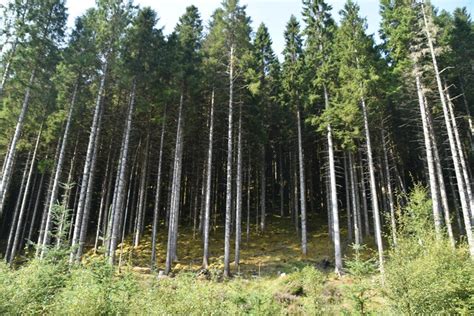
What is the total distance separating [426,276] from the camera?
8.65 m

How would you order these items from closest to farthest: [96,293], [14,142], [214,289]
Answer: [96,293] < [214,289] < [14,142]

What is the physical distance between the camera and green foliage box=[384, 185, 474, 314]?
28.3 feet

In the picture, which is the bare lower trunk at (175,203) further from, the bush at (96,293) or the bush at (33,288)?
the bush at (33,288)

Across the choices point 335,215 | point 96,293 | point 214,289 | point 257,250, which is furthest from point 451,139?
point 96,293

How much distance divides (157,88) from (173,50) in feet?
9.85

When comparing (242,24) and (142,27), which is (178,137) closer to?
(142,27)

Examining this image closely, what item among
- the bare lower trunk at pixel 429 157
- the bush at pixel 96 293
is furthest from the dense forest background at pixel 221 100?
the bush at pixel 96 293

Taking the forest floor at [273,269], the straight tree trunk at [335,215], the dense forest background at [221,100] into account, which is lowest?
the forest floor at [273,269]

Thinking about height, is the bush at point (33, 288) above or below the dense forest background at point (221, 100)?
below

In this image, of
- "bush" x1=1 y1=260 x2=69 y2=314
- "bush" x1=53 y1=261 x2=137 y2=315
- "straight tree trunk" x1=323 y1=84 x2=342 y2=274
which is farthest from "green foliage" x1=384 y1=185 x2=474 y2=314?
"bush" x1=1 y1=260 x2=69 y2=314

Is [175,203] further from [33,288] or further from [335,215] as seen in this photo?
[33,288]

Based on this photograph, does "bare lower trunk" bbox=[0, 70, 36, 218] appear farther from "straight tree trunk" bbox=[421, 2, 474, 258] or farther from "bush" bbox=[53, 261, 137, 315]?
"straight tree trunk" bbox=[421, 2, 474, 258]

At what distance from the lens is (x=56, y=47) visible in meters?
19.3

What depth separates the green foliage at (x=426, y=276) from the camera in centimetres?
862
